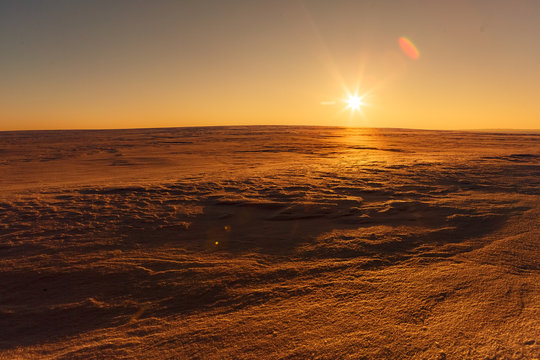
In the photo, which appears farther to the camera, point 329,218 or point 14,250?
point 329,218

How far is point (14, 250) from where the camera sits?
3.48m

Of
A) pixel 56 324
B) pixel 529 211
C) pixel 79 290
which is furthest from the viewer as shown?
pixel 529 211

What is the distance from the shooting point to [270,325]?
7.34 ft

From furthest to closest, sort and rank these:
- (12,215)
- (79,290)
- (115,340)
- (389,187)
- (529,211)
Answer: (389,187) → (529,211) → (12,215) → (79,290) → (115,340)

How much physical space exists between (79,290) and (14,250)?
1.41 metres

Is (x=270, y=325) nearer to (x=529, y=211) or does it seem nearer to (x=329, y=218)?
(x=329, y=218)

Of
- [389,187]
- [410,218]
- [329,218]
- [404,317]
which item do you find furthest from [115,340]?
[389,187]

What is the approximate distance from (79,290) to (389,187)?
5586mm

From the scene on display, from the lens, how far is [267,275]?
3.00 metres

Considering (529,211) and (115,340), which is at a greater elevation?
(529,211)

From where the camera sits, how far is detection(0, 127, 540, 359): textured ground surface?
207 centimetres

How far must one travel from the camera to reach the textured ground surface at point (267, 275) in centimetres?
207

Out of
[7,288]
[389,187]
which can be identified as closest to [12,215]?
[7,288]

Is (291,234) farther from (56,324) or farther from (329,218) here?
(56,324)
